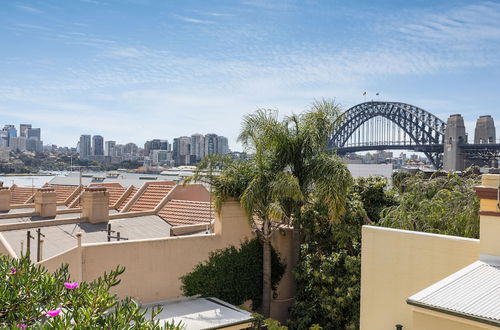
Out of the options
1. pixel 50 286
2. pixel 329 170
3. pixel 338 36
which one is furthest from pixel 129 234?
pixel 338 36

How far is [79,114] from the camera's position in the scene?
1523 inches

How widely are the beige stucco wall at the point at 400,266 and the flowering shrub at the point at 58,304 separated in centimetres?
539

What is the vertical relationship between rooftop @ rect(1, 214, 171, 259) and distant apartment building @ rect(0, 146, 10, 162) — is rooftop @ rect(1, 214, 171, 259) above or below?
below

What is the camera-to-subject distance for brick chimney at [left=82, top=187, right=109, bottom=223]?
14.7 m

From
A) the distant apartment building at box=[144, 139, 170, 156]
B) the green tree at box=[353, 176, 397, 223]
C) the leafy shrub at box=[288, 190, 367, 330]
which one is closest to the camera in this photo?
the leafy shrub at box=[288, 190, 367, 330]

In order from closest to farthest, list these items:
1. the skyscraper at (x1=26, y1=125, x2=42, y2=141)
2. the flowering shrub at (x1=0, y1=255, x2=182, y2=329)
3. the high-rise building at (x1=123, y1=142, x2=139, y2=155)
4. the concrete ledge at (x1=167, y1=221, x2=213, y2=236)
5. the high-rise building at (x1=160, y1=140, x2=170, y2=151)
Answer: the flowering shrub at (x1=0, y1=255, x2=182, y2=329), the concrete ledge at (x1=167, y1=221, x2=213, y2=236), the skyscraper at (x1=26, y1=125, x2=42, y2=141), the high-rise building at (x1=160, y1=140, x2=170, y2=151), the high-rise building at (x1=123, y1=142, x2=139, y2=155)

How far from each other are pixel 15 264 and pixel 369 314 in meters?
6.42

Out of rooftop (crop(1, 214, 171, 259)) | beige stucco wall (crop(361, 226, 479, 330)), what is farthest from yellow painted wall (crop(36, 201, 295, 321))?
beige stucco wall (crop(361, 226, 479, 330))

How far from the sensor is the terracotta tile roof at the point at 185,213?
15130 mm

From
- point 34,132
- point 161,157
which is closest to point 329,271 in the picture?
point 161,157

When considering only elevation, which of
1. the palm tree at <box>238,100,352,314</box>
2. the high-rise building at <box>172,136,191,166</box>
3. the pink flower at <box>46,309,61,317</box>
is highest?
the high-rise building at <box>172,136,191,166</box>

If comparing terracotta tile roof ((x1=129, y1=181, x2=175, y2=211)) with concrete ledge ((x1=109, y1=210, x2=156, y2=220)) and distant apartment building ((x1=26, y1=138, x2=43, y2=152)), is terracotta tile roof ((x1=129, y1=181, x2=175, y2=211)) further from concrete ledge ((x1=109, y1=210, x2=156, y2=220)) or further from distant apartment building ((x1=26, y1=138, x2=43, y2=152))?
distant apartment building ((x1=26, y1=138, x2=43, y2=152))

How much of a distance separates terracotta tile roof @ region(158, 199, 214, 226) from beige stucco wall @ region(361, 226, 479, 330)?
23.5ft

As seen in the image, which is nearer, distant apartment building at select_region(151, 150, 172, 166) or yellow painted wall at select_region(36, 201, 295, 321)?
yellow painted wall at select_region(36, 201, 295, 321)
